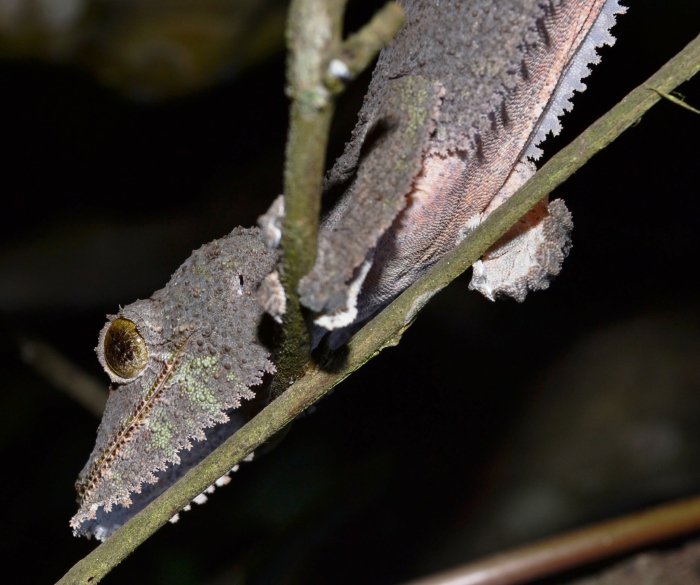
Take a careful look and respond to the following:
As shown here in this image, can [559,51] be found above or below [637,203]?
above

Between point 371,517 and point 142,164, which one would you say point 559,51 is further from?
point 142,164

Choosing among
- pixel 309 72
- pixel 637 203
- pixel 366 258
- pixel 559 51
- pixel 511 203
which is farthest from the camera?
pixel 637 203

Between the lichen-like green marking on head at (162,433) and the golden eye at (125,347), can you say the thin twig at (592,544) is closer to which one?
the lichen-like green marking on head at (162,433)

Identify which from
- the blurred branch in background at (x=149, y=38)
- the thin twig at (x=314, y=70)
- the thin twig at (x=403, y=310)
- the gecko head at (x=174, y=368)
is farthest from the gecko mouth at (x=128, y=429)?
the blurred branch in background at (x=149, y=38)

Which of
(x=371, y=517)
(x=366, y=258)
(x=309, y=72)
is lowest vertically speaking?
(x=371, y=517)

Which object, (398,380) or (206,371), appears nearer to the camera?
(206,371)

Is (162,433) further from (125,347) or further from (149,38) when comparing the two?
(149,38)

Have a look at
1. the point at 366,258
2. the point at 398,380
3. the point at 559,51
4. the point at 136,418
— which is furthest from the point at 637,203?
the point at 136,418
